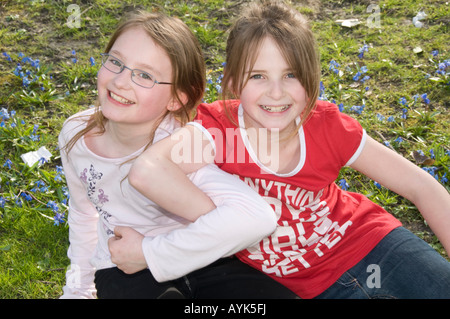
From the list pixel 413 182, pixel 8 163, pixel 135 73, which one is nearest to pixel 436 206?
pixel 413 182

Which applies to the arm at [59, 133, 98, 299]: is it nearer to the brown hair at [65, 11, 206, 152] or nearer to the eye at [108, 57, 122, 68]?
the brown hair at [65, 11, 206, 152]

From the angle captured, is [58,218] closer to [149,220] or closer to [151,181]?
[149,220]

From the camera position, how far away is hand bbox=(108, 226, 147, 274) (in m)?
2.82

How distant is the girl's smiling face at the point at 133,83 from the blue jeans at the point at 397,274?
1391 millimetres

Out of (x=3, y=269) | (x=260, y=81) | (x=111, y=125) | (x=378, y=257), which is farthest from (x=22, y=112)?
(x=378, y=257)

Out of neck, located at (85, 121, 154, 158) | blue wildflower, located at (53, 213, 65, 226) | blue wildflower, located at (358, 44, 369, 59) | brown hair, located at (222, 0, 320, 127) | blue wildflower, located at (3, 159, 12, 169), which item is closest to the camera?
brown hair, located at (222, 0, 320, 127)

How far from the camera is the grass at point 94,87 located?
390 cm

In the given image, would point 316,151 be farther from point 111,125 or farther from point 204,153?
point 111,125

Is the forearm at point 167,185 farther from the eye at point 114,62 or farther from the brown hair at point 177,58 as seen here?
the eye at point 114,62

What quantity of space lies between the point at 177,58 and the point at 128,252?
3.47ft

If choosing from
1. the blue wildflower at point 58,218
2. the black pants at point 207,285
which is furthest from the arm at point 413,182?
the blue wildflower at point 58,218

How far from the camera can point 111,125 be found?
3.19m

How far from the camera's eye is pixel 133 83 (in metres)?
2.89

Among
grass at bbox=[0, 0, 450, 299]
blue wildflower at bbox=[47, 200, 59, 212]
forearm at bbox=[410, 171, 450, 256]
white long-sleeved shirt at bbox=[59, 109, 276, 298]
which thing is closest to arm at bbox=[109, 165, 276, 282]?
white long-sleeved shirt at bbox=[59, 109, 276, 298]
